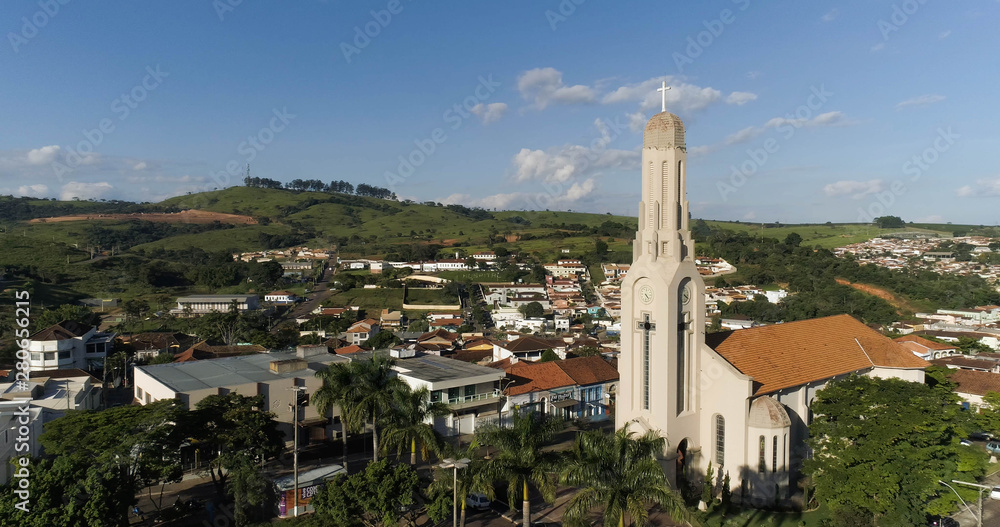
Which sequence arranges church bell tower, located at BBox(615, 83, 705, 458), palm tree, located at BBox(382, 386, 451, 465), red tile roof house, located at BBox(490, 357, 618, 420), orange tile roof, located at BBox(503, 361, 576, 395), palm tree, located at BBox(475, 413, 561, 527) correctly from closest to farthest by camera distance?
1. palm tree, located at BBox(475, 413, 561, 527)
2. palm tree, located at BBox(382, 386, 451, 465)
3. church bell tower, located at BBox(615, 83, 705, 458)
4. red tile roof house, located at BBox(490, 357, 618, 420)
5. orange tile roof, located at BBox(503, 361, 576, 395)

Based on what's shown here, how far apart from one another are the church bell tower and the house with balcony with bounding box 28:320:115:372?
1832 inches

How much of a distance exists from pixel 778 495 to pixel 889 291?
316 ft

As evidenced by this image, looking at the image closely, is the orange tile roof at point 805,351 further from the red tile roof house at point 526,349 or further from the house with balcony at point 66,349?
the house with balcony at point 66,349

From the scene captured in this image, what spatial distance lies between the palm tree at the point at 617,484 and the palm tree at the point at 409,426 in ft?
27.7

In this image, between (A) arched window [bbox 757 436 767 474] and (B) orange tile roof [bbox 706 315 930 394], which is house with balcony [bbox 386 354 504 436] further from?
(A) arched window [bbox 757 436 767 474]

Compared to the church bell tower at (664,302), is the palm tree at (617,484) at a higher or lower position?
lower

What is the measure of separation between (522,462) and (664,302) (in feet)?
30.0

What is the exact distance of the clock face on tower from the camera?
23719 mm

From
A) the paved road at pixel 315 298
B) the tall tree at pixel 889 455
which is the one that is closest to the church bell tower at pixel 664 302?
the tall tree at pixel 889 455

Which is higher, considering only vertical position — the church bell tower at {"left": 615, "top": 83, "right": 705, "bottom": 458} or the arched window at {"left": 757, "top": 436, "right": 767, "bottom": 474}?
the church bell tower at {"left": 615, "top": 83, "right": 705, "bottom": 458}

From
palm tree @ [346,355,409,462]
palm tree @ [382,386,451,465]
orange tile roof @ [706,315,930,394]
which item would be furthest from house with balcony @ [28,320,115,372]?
orange tile roof @ [706,315,930,394]

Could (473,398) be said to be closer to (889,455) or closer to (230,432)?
(230,432)

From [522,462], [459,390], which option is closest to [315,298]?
[459,390]

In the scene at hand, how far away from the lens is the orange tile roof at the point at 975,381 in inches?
1430
